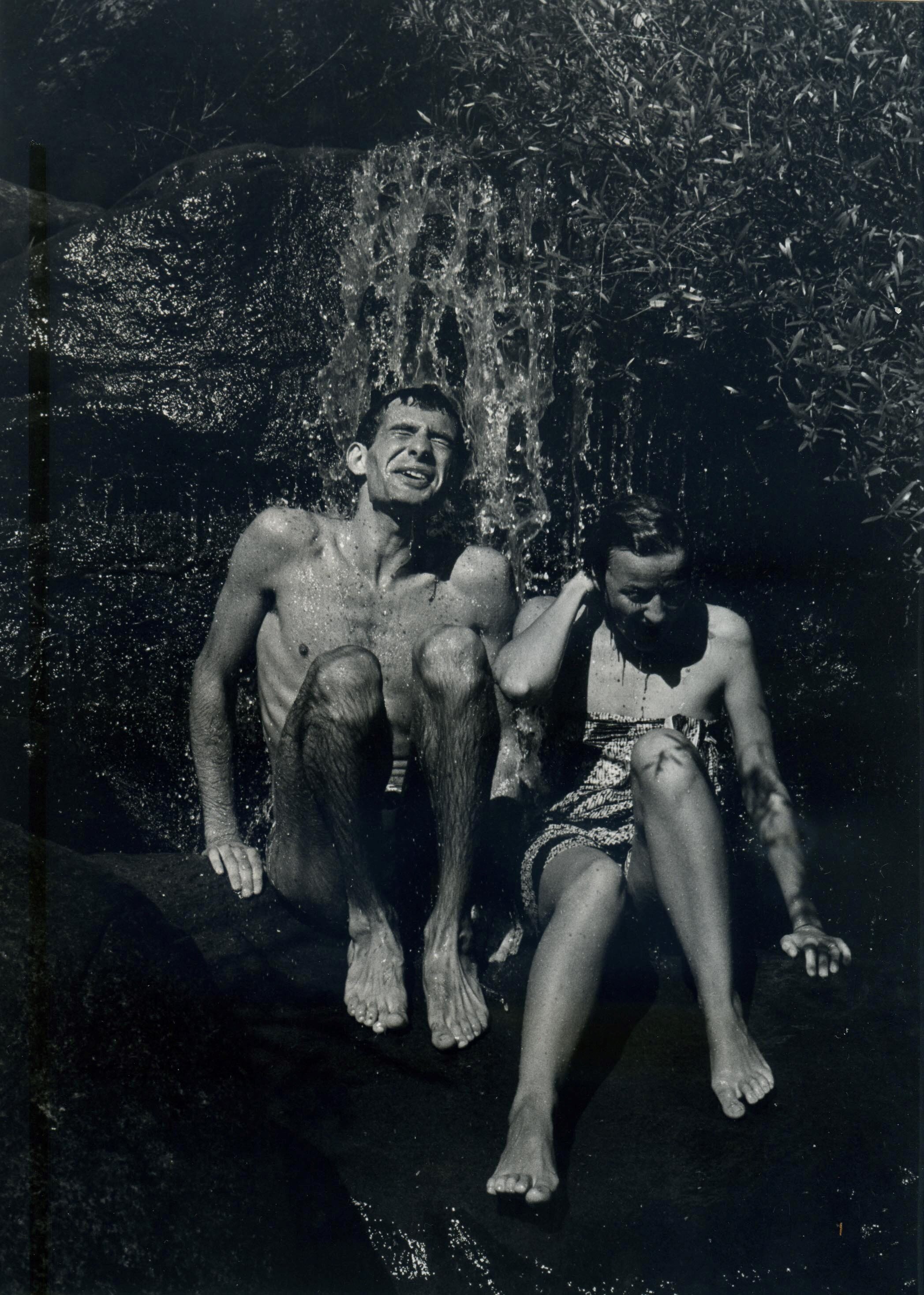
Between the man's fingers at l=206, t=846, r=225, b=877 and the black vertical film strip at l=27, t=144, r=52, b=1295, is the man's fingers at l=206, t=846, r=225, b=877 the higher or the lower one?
the lower one

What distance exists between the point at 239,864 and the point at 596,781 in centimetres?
118

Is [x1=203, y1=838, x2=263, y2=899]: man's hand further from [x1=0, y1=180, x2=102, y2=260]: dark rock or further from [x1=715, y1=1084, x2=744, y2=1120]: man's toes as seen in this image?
[x1=0, y1=180, x2=102, y2=260]: dark rock

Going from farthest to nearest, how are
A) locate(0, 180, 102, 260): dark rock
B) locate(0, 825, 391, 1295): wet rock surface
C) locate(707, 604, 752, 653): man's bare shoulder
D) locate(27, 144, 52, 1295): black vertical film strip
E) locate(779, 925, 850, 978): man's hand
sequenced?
locate(0, 180, 102, 260): dark rock < locate(27, 144, 52, 1295): black vertical film strip < locate(707, 604, 752, 653): man's bare shoulder < locate(779, 925, 850, 978): man's hand < locate(0, 825, 391, 1295): wet rock surface

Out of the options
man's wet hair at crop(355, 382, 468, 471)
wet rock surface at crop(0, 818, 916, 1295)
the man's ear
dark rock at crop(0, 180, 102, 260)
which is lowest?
wet rock surface at crop(0, 818, 916, 1295)

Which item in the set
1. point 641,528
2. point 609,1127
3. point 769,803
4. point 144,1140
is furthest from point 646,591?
point 144,1140

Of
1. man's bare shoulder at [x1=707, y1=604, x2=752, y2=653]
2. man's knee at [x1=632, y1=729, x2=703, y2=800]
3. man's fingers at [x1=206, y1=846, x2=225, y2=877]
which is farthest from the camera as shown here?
man's fingers at [x1=206, y1=846, x2=225, y2=877]

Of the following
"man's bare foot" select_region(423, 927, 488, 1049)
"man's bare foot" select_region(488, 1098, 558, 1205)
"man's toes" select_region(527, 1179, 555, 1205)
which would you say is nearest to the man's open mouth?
"man's bare foot" select_region(423, 927, 488, 1049)

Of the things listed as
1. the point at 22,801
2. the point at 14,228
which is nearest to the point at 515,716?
the point at 22,801

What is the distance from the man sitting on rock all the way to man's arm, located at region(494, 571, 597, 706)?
0.33 feet

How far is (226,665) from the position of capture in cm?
390

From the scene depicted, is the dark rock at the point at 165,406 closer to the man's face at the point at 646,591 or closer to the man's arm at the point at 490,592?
the man's arm at the point at 490,592

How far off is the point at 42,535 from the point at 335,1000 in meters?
2.62

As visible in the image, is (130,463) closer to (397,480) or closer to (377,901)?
(397,480)

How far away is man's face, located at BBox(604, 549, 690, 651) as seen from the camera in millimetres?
3471
